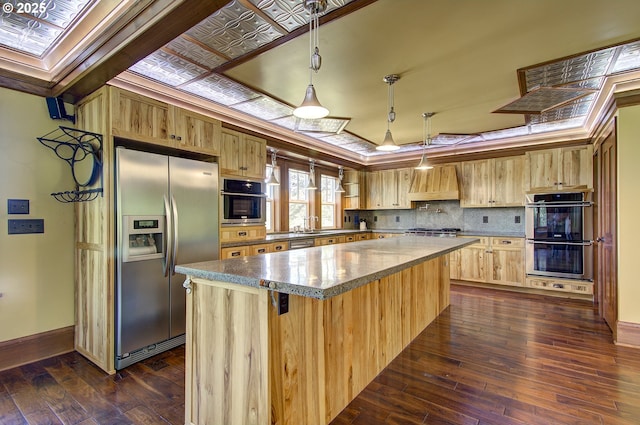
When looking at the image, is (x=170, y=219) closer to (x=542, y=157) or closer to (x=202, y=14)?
(x=202, y=14)

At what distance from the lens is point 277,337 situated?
4.88 ft

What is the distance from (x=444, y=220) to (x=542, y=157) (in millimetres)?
1970

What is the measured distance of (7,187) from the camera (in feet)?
8.27

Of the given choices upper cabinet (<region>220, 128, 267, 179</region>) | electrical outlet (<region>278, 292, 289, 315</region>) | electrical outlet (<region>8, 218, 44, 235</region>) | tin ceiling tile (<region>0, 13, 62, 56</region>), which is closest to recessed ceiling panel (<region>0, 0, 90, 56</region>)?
tin ceiling tile (<region>0, 13, 62, 56</region>)

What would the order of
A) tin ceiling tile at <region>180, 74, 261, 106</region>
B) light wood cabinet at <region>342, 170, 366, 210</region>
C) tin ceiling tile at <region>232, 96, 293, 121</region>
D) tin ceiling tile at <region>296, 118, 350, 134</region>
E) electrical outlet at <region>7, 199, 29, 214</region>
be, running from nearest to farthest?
electrical outlet at <region>7, 199, 29, 214</region> → tin ceiling tile at <region>180, 74, 261, 106</region> → tin ceiling tile at <region>232, 96, 293, 121</region> → tin ceiling tile at <region>296, 118, 350, 134</region> → light wood cabinet at <region>342, 170, 366, 210</region>

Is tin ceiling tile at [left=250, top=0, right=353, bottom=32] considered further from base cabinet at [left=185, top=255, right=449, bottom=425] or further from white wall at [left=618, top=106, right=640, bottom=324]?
white wall at [left=618, top=106, right=640, bottom=324]

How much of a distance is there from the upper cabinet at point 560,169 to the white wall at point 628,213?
1715 mm

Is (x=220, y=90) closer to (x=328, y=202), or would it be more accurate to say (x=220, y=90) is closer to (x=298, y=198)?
(x=298, y=198)

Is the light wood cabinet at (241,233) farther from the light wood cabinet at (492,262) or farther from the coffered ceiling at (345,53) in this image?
the light wood cabinet at (492,262)

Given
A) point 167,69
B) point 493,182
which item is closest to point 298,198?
point 167,69

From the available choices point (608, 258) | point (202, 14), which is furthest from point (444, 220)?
point (202, 14)

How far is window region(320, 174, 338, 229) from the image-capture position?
6.41 meters

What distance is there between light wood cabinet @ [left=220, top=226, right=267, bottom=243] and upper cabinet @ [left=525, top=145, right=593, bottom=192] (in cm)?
418

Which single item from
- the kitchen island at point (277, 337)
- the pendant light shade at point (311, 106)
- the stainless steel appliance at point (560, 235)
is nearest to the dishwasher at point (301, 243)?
the kitchen island at point (277, 337)
